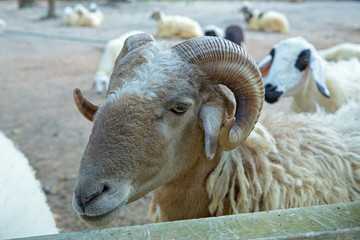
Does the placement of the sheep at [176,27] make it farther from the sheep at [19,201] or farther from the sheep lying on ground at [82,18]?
the sheep at [19,201]

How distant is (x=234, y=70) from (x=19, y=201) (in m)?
1.66

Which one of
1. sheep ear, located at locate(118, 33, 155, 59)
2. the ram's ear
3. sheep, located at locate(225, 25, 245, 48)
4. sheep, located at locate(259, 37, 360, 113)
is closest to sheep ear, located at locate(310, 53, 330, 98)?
sheep, located at locate(259, 37, 360, 113)

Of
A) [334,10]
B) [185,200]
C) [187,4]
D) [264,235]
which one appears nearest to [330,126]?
[185,200]

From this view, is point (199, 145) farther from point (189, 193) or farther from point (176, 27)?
point (176, 27)

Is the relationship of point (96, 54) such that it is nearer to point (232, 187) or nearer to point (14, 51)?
point (14, 51)

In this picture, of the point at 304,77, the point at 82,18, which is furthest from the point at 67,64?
the point at 304,77

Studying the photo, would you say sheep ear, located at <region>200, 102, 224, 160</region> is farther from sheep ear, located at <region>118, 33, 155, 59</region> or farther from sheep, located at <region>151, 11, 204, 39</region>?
sheep, located at <region>151, 11, 204, 39</region>

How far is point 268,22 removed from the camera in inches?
672

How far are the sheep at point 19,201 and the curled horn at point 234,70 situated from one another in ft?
4.51

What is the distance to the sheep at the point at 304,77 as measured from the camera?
4.32 meters

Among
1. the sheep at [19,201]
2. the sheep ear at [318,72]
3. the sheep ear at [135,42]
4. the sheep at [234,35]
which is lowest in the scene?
the sheep at [234,35]

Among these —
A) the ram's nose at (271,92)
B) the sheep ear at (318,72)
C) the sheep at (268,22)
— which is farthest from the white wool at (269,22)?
the ram's nose at (271,92)

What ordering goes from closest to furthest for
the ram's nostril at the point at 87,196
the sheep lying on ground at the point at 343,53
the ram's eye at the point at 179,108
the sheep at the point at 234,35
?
1. the ram's nostril at the point at 87,196
2. the ram's eye at the point at 179,108
3. the sheep lying on ground at the point at 343,53
4. the sheep at the point at 234,35

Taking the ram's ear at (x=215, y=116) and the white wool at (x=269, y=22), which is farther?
the white wool at (x=269, y=22)
